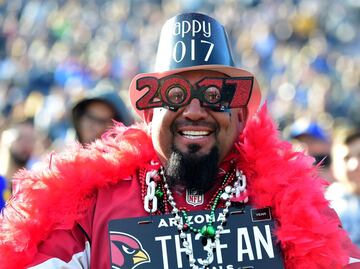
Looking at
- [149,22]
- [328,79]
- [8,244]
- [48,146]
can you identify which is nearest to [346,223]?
[8,244]

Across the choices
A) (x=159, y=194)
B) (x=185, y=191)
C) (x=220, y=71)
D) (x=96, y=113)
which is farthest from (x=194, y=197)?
(x=96, y=113)

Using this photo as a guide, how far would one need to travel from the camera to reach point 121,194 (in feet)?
11.6

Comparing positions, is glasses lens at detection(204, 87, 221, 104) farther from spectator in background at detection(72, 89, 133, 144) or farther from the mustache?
spectator in background at detection(72, 89, 133, 144)

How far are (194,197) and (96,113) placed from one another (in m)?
2.53

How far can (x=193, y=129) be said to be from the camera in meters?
3.49

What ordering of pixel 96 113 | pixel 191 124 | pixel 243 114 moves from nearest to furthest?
pixel 191 124, pixel 243 114, pixel 96 113

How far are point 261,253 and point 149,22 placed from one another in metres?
17.2

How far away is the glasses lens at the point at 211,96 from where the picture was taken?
3.51 meters

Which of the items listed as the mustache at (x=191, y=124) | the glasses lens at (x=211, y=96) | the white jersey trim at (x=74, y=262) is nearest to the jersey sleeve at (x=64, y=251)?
the white jersey trim at (x=74, y=262)

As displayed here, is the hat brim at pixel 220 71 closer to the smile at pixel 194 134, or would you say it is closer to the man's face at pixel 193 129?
the man's face at pixel 193 129

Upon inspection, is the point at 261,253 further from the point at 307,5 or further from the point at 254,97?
the point at 307,5

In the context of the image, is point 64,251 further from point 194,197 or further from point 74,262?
point 194,197

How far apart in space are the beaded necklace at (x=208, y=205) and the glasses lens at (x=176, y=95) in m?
0.32

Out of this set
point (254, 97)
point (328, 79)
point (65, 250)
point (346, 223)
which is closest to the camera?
point (65, 250)
